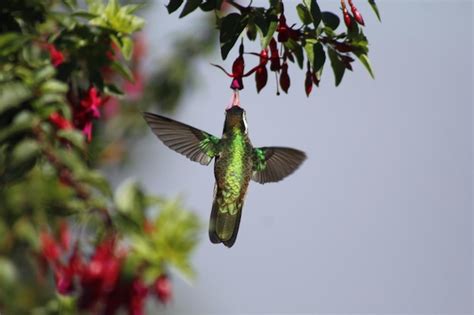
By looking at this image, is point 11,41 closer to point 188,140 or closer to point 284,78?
point 188,140

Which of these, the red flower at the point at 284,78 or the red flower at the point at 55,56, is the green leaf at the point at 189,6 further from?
the red flower at the point at 55,56

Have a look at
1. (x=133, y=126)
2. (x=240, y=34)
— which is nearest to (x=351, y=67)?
(x=240, y=34)

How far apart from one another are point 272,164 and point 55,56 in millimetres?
820

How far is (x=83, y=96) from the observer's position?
8.45ft

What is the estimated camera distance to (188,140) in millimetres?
2137

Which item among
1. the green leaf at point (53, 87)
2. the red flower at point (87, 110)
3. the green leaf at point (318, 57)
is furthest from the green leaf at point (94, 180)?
the green leaf at point (318, 57)

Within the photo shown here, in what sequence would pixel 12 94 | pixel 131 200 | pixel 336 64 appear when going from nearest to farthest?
pixel 336 64 → pixel 12 94 → pixel 131 200

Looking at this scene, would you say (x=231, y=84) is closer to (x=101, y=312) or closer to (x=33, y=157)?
(x=33, y=157)

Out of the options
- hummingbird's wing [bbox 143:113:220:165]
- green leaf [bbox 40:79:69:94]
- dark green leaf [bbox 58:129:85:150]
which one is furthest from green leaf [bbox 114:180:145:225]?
hummingbird's wing [bbox 143:113:220:165]

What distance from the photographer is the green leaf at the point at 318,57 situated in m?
1.95

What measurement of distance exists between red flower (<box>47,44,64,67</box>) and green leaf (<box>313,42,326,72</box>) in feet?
3.14

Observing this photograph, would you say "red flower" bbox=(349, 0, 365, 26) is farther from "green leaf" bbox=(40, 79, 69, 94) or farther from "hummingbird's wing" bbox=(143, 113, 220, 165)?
"green leaf" bbox=(40, 79, 69, 94)

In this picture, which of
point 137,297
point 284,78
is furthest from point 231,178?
point 137,297

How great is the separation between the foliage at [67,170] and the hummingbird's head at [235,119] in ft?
1.97
